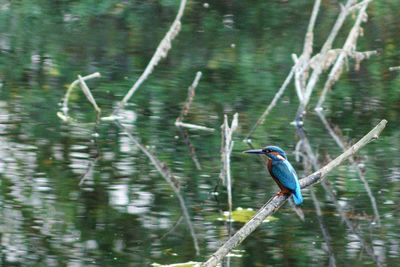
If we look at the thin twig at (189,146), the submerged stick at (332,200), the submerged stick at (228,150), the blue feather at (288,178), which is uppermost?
the blue feather at (288,178)

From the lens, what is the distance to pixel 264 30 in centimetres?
1786

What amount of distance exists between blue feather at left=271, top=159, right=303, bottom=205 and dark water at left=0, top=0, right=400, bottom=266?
67.0 inches

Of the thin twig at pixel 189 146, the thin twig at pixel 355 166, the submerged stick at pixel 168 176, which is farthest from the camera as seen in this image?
the thin twig at pixel 189 146

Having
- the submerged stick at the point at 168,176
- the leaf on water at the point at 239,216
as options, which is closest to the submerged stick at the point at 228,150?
the leaf on water at the point at 239,216

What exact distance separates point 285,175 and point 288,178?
3 cm

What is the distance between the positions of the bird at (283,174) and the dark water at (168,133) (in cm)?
165

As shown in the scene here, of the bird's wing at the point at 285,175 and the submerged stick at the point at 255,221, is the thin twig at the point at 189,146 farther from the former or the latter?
the submerged stick at the point at 255,221

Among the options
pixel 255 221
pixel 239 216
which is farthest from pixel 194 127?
pixel 255 221

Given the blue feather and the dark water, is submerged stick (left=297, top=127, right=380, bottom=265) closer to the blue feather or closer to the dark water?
the dark water

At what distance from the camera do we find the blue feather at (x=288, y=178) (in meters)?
5.80

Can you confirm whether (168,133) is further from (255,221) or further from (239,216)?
(255,221)

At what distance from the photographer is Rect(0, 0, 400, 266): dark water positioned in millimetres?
7891

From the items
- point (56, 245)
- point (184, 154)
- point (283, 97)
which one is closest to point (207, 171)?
point (184, 154)

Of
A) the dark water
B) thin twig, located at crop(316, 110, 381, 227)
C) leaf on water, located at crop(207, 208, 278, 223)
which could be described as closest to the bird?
the dark water
